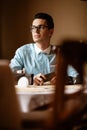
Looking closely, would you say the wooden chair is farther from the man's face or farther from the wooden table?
the man's face

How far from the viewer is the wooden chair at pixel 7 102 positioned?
1.24m

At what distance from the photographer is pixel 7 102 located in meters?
1.27

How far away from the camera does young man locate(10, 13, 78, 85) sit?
2777 millimetres

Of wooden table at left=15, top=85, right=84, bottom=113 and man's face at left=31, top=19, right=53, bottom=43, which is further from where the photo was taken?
man's face at left=31, top=19, right=53, bottom=43

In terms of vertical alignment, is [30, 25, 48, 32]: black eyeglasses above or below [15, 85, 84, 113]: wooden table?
above

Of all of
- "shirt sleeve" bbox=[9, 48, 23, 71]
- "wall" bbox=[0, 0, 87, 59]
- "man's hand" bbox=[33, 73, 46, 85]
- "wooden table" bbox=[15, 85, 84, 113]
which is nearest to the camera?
"wooden table" bbox=[15, 85, 84, 113]

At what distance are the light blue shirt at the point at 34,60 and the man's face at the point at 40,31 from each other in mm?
95

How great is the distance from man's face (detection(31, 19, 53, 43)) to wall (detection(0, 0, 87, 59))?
1571 mm

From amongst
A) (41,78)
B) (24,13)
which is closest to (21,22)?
(24,13)

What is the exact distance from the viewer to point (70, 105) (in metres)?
1.31

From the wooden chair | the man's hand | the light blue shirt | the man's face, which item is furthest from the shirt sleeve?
the wooden chair

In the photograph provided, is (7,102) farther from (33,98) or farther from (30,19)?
(30,19)

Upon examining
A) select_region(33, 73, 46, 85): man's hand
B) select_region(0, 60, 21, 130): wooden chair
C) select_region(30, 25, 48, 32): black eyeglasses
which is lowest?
select_region(33, 73, 46, 85): man's hand

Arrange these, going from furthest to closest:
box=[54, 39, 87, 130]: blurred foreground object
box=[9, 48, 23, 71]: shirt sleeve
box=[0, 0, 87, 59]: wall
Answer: box=[0, 0, 87, 59]: wall < box=[9, 48, 23, 71]: shirt sleeve < box=[54, 39, 87, 130]: blurred foreground object
